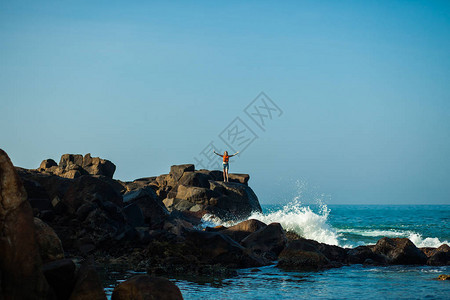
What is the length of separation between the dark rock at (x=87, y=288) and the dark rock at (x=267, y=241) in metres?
10.2

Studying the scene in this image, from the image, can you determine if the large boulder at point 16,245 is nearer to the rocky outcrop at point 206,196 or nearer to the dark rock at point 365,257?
the dark rock at point 365,257

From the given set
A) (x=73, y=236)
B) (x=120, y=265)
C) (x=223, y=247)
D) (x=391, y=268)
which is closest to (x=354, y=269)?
(x=391, y=268)

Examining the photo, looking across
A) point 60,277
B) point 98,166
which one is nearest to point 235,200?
point 98,166

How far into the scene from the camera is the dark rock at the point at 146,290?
8071mm

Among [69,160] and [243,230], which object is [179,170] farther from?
[243,230]

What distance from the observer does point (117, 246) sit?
17.1 metres

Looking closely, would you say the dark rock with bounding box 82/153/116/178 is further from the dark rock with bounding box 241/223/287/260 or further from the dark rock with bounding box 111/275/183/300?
the dark rock with bounding box 111/275/183/300

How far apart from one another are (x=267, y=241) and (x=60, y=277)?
1093 centimetres

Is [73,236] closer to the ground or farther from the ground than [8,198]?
closer to the ground

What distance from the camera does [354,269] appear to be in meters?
15.9

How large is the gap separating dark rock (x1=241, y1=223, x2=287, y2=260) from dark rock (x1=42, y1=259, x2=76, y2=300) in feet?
33.1

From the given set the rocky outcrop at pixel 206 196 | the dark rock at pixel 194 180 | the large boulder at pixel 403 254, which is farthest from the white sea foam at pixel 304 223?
the large boulder at pixel 403 254

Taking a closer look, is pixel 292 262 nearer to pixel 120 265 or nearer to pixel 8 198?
pixel 120 265

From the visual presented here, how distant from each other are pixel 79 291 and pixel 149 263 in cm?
729
